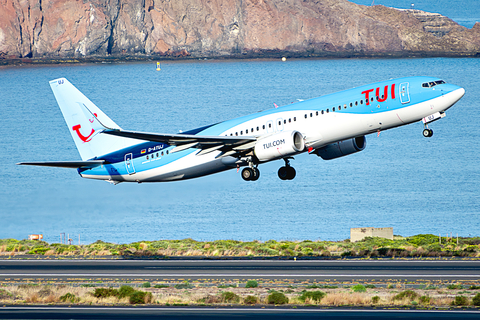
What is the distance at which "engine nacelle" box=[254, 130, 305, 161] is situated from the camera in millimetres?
48031

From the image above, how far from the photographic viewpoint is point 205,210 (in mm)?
131125

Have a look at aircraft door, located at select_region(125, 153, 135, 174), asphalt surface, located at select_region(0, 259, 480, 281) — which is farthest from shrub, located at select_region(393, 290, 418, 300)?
aircraft door, located at select_region(125, 153, 135, 174)

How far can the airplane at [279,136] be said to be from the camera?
46562 millimetres

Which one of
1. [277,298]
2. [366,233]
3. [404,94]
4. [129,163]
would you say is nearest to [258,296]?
[277,298]

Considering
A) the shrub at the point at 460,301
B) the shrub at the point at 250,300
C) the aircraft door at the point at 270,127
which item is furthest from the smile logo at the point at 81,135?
the shrub at the point at 460,301

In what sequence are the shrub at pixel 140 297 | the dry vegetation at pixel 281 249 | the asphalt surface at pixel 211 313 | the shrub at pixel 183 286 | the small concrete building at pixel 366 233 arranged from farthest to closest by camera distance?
the small concrete building at pixel 366 233, the dry vegetation at pixel 281 249, the shrub at pixel 183 286, the shrub at pixel 140 297, the asphalt surface at pixel 211 313

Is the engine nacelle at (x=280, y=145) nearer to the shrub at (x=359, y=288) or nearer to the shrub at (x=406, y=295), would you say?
the shrub at (x=359, y=288)

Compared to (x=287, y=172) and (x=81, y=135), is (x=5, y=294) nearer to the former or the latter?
(x=81, y=135)

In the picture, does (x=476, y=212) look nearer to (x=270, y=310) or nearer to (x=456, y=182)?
(x=456, y=182)

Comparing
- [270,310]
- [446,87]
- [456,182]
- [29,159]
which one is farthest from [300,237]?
[29,159]

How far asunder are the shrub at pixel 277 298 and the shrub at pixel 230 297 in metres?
1.92

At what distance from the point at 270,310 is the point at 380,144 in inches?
6069

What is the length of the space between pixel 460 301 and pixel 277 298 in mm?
10436

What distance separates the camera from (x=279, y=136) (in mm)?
48625
